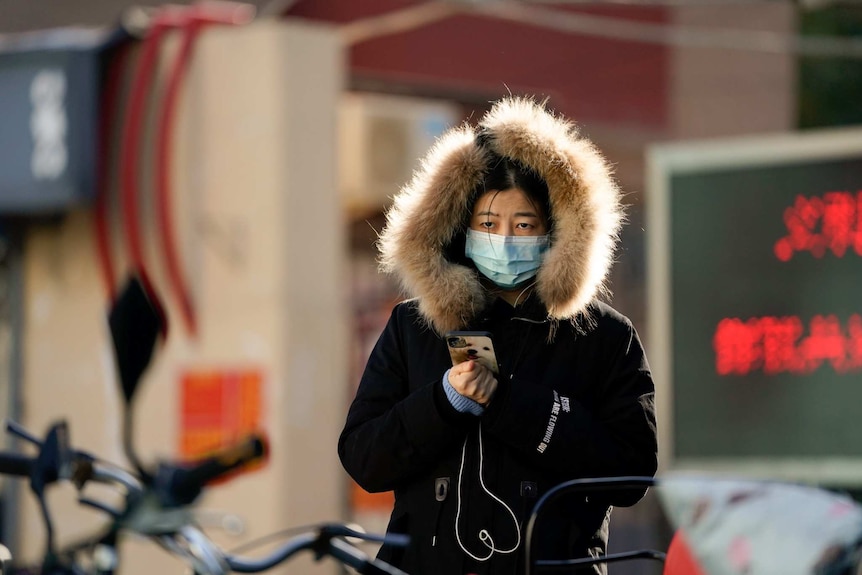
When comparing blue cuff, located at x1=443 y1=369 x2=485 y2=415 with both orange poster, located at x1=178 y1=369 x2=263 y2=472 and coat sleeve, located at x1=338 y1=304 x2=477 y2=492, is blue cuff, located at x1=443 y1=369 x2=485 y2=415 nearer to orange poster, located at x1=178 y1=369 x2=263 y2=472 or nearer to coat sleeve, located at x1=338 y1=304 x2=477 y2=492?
coat sleeve, located at x1=338 y1=304 x2=477 y2=492

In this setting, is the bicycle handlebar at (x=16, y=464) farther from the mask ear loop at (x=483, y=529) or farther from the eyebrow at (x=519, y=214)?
the eyebrow at (x=519, y=214)

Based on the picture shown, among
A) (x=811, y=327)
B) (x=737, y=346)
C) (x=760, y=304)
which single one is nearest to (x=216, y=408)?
(x=737, y=346)

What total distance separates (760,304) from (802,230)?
0.43m

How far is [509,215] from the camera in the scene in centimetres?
307

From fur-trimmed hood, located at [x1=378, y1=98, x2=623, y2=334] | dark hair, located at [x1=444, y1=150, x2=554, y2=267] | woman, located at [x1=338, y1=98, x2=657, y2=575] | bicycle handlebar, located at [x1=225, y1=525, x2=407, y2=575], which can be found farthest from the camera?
dark hair, located at [x1=444, y1=150, x2=554, y2=267]

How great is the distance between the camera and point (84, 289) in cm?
909

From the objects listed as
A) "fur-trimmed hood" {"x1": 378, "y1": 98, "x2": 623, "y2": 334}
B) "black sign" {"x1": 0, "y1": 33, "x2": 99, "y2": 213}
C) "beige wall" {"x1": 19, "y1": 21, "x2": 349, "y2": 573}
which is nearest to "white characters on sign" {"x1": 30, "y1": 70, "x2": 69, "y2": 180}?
"black sign" {"x1": 0, "y1": 33, "x2": 99, "y2": 213}

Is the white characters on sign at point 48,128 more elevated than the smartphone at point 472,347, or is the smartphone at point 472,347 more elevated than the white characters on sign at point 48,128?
the white characters on sign at point 48,128

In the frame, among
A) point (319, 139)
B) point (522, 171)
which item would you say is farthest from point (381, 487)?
point (319, 139)

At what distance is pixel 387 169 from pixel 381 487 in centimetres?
659

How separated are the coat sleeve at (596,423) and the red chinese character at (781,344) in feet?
16.4

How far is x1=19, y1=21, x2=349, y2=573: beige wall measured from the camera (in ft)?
27.6

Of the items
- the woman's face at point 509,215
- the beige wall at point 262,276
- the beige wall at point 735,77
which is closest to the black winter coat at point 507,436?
the woman's face at point 509,215

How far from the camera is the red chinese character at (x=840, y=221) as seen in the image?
25.5ft
